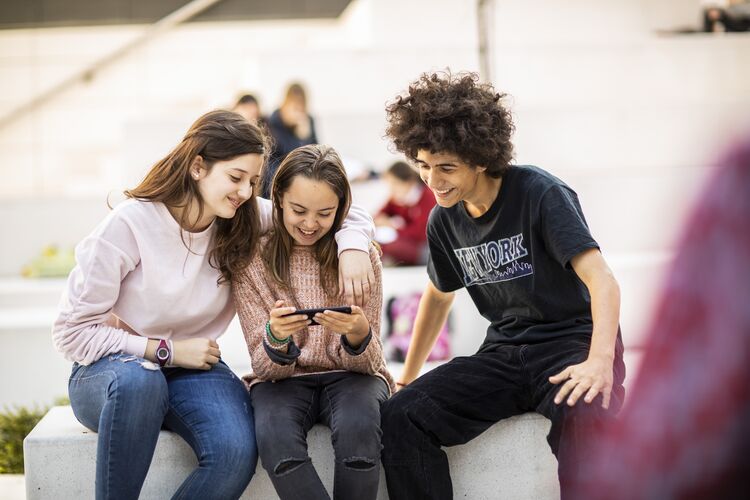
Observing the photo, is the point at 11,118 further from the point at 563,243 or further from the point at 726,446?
the point at 726,446

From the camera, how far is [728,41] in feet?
20.6

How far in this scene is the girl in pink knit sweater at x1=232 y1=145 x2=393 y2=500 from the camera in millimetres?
1894

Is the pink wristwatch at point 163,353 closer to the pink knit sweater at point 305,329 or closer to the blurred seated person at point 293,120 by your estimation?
the pink knit sweater at point 305,329

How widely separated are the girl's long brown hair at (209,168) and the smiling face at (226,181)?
0.05 feet

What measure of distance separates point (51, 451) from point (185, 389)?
14.5 inches

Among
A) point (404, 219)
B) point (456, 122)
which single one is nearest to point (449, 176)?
point (456, 122)

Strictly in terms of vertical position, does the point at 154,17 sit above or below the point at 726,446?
above

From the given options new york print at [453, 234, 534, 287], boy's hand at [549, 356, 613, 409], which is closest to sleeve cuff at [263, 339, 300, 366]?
new york print at [453, 234, 534, 287]

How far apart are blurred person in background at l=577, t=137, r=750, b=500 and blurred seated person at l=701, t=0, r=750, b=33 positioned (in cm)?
646

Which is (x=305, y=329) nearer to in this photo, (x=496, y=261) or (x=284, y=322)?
(x=284, y=322)

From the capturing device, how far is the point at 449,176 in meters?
2.10

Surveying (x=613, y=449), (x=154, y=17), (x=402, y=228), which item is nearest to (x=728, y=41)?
(x=402, y=228)

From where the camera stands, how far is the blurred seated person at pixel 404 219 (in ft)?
14.6

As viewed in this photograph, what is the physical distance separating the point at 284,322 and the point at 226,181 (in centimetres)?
35
